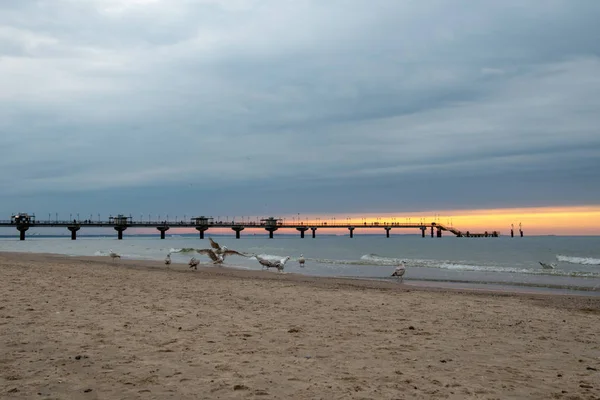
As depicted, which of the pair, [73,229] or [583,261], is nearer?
[583,261]

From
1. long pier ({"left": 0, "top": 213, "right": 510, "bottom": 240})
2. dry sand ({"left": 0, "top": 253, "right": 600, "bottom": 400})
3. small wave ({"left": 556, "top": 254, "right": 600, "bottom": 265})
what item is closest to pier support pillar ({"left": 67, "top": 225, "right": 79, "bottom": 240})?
long pier ({"left": 0, "top": 213, "right": 510, "bottom": 240})

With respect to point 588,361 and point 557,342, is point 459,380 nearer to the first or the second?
point 588,361

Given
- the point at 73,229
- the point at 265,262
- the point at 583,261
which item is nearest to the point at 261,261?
the point at 265,262

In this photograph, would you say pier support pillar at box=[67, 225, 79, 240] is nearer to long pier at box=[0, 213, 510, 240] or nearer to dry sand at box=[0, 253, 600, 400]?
long pier at box=[0, 213, 510, 240]

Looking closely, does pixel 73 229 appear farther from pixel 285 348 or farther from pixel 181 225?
pixel 285 348

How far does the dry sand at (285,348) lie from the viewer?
530 cm

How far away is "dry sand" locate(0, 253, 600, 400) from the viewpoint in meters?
5.30

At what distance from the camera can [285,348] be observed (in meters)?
7.05

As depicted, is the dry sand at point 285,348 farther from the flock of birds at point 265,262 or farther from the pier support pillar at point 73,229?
the pier support pillar at point 73,229

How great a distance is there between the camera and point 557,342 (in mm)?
8078

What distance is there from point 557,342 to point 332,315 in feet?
13.2

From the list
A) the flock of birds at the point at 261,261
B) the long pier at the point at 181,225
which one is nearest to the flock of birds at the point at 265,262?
the flock of birds at the point at 261,261

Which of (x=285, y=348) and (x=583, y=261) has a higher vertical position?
(x=285, y=348)

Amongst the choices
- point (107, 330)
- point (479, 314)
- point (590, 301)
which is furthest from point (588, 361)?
point (590, 301)
